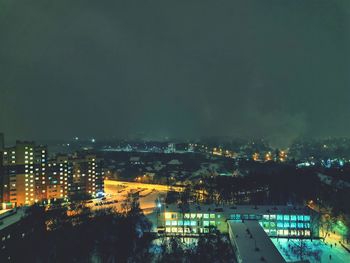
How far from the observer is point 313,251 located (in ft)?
26.3

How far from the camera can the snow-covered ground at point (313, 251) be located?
7650 millimetres

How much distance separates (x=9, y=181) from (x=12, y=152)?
127 centimetres

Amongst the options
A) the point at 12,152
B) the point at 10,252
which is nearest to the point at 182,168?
the point at 12,152

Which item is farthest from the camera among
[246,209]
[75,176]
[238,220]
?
[75,176]

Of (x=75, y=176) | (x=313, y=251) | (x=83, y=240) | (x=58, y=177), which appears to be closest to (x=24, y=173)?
(x=58, y=177)

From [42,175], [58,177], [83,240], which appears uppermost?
[42,175]

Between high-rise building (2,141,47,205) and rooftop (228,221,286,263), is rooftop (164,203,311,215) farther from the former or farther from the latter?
high-rise building (2,141,47,205)

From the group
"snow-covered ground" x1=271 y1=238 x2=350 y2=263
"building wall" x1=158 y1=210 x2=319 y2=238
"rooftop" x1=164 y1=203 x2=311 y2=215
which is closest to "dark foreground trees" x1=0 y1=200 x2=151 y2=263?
"building wall" x1=158 y1=210 x2=319 y2=238

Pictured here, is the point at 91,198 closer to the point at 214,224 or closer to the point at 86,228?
the point at 86,228

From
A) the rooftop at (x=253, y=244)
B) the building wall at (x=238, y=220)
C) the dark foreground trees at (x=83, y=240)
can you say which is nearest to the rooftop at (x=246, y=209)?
the building wall at (x=238, y=220)

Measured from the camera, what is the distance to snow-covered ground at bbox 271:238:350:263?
7650 mm

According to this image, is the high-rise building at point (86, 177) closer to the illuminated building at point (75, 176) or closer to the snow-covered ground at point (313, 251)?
the illuminated building at point (75, 176)

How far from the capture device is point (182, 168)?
81.1ft

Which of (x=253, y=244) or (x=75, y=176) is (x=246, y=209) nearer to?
(x=253, y=244)
